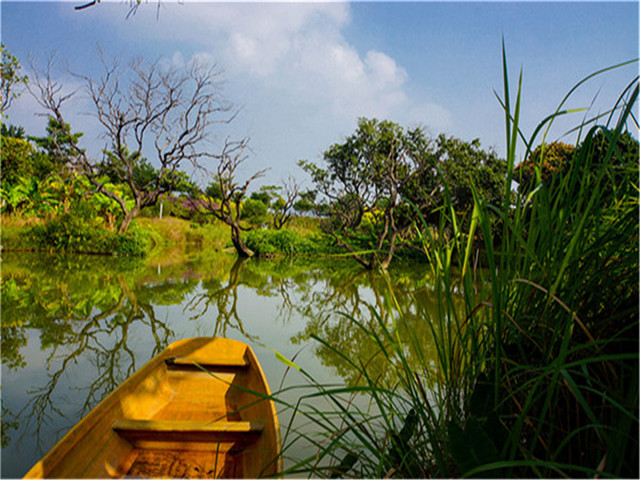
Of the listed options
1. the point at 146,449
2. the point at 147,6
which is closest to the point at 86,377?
the point at 146,449

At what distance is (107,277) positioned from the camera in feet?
21.7

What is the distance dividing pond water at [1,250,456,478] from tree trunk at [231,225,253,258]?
5.67 m

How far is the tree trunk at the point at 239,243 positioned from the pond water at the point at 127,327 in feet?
18.6

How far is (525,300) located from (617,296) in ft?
0.45

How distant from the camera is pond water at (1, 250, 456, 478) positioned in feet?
6.38

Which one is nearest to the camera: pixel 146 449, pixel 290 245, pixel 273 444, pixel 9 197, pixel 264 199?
pixel 273 444

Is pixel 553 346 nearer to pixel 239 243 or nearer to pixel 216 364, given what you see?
pixel 216 364

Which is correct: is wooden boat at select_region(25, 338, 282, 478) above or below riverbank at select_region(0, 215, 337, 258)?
below

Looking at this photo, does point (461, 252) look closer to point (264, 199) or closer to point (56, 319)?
point (56, 319)

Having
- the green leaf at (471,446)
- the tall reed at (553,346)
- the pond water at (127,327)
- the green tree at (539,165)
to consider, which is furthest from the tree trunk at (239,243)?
the green leaf at (471,446)

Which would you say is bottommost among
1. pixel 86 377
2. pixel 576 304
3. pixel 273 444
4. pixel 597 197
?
pixel 86 377

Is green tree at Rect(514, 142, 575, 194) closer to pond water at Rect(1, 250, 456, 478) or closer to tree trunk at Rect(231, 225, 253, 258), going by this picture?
pond water at Rect(1, 250, 456, 478)

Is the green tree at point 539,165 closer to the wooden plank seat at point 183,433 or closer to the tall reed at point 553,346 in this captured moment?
the tall reed at point 553,346

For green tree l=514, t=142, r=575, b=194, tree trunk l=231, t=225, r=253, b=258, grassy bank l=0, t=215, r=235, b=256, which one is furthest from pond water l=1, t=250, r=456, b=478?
tree trunk l=231, t=225, r=253, b=258
